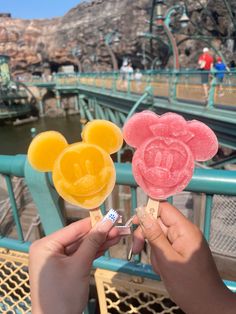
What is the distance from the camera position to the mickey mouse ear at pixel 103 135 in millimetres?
1049

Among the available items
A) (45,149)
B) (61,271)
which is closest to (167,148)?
(45,149)

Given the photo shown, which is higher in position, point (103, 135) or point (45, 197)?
point (103, 135)

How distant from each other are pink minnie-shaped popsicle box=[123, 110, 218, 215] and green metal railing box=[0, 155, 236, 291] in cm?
27

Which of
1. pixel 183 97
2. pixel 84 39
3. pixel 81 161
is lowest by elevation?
pixel 183 97

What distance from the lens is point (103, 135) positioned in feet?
3.49

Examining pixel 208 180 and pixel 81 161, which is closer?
pixel 81 161

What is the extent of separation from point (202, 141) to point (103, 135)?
0.37m

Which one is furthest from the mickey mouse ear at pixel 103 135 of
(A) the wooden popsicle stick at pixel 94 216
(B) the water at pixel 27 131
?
(B) the water at pixel 27 131

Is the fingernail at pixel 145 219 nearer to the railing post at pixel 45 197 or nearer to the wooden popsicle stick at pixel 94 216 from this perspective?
the wooden popsicle stick at pixel 94 216

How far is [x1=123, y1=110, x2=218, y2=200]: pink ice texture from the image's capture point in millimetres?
1022

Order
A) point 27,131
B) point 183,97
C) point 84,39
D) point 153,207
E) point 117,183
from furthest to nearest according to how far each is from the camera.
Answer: point 84,39, point 27,131, point 183,97, point 117,183, point 153,207

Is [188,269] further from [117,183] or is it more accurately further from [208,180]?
[117,183]

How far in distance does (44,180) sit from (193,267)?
3.03 feet

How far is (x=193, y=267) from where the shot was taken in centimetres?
94
